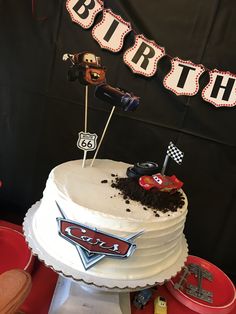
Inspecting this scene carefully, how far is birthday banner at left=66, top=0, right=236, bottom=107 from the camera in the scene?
1.54 m

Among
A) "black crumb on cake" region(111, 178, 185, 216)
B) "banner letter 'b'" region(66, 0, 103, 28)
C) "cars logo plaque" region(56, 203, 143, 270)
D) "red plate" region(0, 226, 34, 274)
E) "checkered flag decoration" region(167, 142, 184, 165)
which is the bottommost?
"red plate" region(0, 226, 34, 274)

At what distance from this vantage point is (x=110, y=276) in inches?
39.2

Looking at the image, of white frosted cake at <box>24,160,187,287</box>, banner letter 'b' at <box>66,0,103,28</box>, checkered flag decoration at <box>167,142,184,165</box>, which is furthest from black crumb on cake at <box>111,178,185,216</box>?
banner letter 'b' at <box>66,0,103,28</box>

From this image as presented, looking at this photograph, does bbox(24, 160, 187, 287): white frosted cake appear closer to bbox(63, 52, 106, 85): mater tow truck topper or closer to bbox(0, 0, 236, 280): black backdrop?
bbox(63, 52, 106, 85): mater tow truck topper

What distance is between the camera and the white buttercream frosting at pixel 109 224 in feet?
3.23

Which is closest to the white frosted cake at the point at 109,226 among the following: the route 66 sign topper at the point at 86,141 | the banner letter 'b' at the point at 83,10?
the route 66 sign topper at the point at 86,141

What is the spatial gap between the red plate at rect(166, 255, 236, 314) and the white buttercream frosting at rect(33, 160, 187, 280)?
34 cm

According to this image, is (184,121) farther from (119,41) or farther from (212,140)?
(119,41)

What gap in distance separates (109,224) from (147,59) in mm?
934

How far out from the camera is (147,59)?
158cm

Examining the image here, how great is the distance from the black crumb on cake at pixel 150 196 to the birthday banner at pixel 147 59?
2.06 ft

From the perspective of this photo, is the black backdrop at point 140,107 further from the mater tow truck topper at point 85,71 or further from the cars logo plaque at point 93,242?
the cars logo plaque at point 93,242

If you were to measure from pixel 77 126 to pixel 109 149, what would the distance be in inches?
8.7

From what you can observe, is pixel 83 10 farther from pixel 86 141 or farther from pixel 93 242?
pixel 93 242
